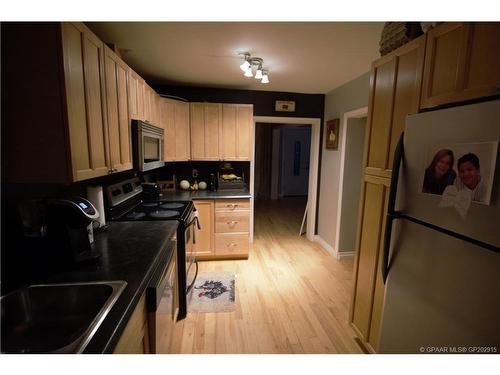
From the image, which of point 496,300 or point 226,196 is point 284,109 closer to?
point 226,196

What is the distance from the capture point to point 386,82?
1504 mm

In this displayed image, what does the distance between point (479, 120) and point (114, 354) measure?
61.0 inches

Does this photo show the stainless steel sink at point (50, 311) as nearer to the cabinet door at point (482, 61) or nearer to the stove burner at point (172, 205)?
the stove burner at point (172, 205)

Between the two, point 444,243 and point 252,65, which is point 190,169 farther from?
point 444,243

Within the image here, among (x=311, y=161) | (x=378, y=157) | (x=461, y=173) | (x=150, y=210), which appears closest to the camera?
(x=461, y=173)

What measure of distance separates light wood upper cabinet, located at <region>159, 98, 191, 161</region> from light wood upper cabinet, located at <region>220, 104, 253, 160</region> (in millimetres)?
503

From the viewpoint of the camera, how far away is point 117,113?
1.64m

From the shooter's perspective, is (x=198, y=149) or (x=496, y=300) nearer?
(x=496, y=300)

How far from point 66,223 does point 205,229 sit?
2.01 meters

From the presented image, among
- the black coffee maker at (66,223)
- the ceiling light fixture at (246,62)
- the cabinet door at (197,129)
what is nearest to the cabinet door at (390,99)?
the ceiling light fixture at (246,62)

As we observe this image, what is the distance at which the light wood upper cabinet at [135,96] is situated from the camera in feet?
6.24

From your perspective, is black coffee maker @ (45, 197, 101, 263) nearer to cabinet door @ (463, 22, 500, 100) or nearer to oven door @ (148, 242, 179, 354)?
oven door @ (148, 242, 179, 354)

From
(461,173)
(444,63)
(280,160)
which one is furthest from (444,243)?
(280,160)
